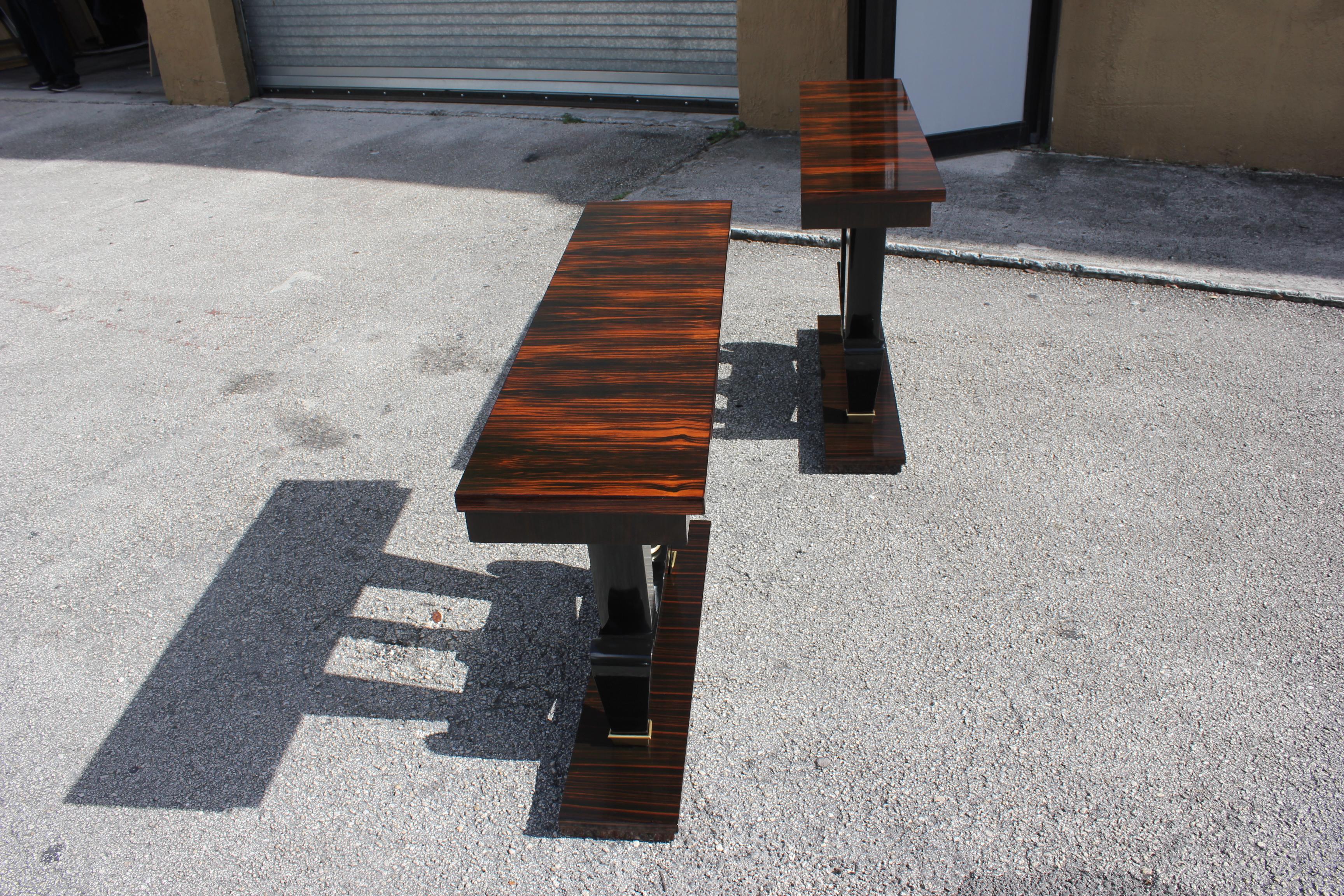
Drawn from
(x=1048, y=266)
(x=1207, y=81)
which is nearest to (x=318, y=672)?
(x=1048, y=266)

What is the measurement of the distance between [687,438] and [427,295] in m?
3.17

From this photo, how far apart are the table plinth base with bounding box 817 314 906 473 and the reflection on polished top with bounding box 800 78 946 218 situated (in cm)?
69

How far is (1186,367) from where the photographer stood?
3.90m

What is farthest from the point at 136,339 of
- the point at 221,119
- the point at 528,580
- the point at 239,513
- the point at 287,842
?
the point at 221,119

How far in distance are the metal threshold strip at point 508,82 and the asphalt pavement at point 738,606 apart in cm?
280

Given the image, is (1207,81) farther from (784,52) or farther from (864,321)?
(864,321)

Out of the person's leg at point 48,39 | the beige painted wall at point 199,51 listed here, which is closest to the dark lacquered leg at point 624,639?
the beige painted wall at point 199,51

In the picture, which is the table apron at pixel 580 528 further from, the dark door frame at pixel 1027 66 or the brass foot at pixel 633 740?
the dark door frame at pixel 1027 66

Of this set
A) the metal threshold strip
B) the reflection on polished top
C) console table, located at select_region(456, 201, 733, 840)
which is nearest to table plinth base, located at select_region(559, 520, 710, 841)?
console table, located at select_region(456, 201, 733, 840)

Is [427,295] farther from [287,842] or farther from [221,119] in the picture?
[221,119]

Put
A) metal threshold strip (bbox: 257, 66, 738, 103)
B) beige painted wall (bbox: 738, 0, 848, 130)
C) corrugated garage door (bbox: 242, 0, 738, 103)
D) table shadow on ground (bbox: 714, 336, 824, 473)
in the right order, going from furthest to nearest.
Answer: metal threshold strip (bbox: 257, 66, 738, 103) → corrugated garage door (bbox: 242, 0, 738, 103) → beige painted wall (bbox: 738, 0, 848, 130) → table shadow on ground (bbox: 714, 336, 824, 473)

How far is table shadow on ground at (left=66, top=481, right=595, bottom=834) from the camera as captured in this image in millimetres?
2387

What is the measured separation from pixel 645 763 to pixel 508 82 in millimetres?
6897

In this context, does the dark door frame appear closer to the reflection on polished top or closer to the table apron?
the reflection on polished top
